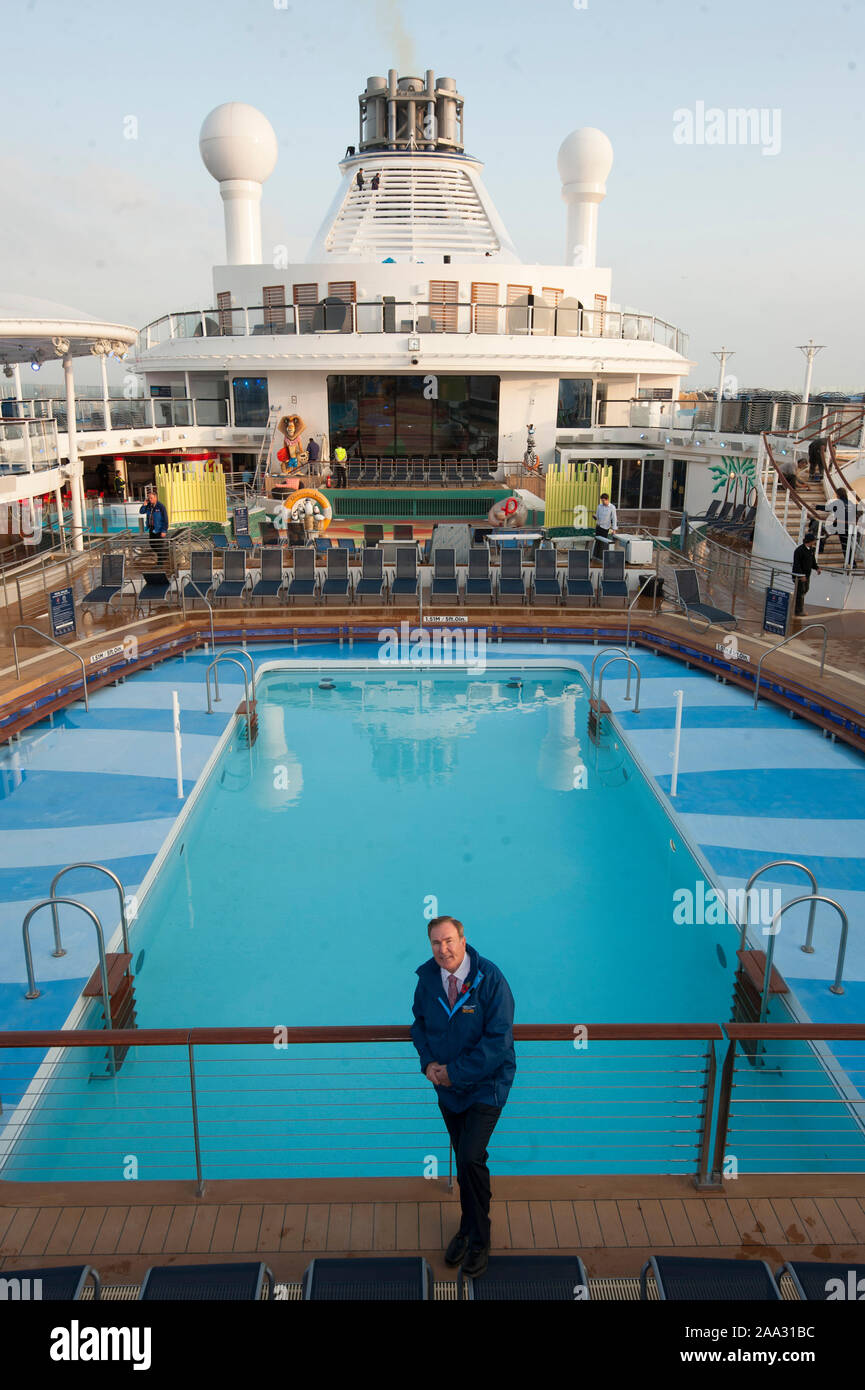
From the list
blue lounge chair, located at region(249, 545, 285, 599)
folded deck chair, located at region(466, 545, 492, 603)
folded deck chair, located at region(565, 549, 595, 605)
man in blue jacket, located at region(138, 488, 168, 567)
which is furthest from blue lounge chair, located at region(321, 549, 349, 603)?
folded deck chair, located at region(565, 549, 595, 605)

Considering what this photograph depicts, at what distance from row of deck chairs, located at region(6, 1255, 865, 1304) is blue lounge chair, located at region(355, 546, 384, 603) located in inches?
470

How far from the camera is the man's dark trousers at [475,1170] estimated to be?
319cm

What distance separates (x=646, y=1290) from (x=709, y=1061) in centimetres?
96

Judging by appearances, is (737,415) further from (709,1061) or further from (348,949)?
(709,1061)

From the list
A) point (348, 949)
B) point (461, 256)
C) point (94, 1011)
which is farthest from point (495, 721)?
point (461, 256)

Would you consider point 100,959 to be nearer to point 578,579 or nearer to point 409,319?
point 578,579

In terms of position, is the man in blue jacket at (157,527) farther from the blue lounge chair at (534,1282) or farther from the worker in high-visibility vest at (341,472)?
the blue lounge chair at (534,1282)

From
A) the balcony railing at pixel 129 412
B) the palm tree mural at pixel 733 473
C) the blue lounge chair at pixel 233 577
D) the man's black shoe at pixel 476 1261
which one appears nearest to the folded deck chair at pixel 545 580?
the blue lounge chair at pixel 233 577

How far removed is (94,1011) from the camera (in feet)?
17.9

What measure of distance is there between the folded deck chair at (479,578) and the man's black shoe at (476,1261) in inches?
465

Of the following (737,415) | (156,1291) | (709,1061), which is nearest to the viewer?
(156,1291)

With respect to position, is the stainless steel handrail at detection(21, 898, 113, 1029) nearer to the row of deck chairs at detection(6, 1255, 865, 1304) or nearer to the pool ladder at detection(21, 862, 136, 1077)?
the pool ladder at detection(21, 862, 136, 1077)

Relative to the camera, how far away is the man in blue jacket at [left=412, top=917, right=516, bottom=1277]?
10.4ft
